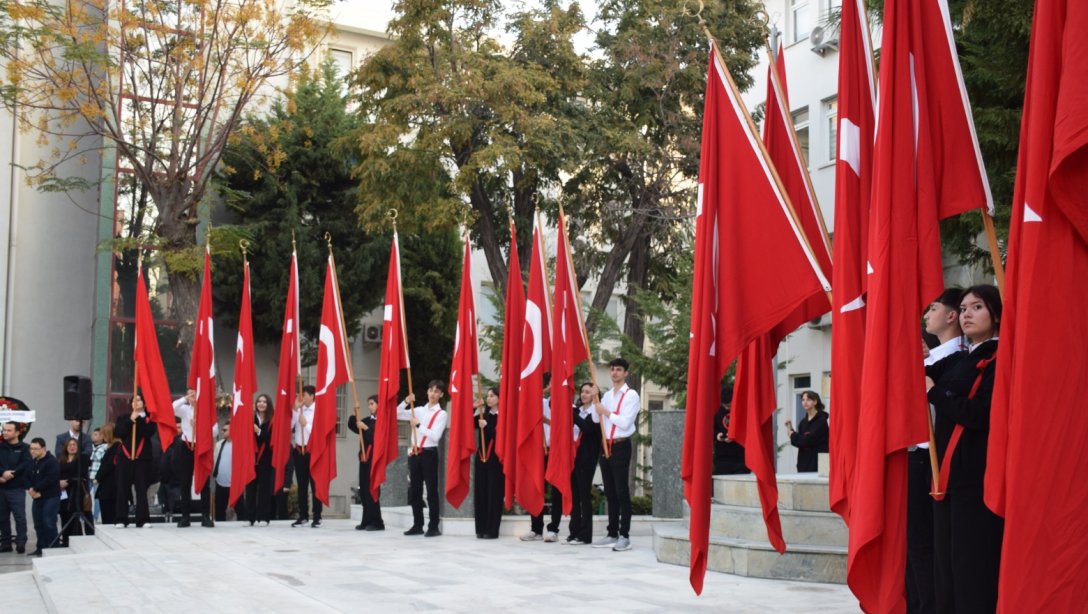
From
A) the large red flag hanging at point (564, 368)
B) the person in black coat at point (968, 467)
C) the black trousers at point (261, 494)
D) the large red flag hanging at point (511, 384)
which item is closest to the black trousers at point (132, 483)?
the black trousers at point (261, 494)

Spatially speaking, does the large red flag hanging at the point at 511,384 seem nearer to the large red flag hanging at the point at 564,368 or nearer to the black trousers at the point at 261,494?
the large red flag hanging at the point at 564,368

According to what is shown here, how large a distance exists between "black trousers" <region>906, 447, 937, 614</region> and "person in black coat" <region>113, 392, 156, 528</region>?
480 inches

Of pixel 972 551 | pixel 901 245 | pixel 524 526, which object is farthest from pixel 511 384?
pixel 972 551

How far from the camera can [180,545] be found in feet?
45.4

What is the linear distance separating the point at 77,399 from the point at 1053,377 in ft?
48.7

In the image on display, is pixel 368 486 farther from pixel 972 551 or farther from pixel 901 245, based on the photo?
pixel 972 551

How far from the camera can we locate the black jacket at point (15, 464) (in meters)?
16.2

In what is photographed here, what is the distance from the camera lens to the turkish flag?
54.3 feet

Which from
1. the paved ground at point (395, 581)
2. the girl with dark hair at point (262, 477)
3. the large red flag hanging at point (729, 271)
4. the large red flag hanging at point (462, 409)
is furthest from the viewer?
the girl with dark hair at point (262, 477)

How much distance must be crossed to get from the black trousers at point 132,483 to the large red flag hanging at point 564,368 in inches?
252

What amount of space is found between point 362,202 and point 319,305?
562cm

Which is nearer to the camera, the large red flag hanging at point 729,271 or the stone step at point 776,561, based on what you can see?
the large red flag hanging at point 729,271

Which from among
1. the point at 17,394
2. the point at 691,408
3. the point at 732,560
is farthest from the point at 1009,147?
the point at 17,394

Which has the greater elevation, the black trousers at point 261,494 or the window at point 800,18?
the window at point 800,18
